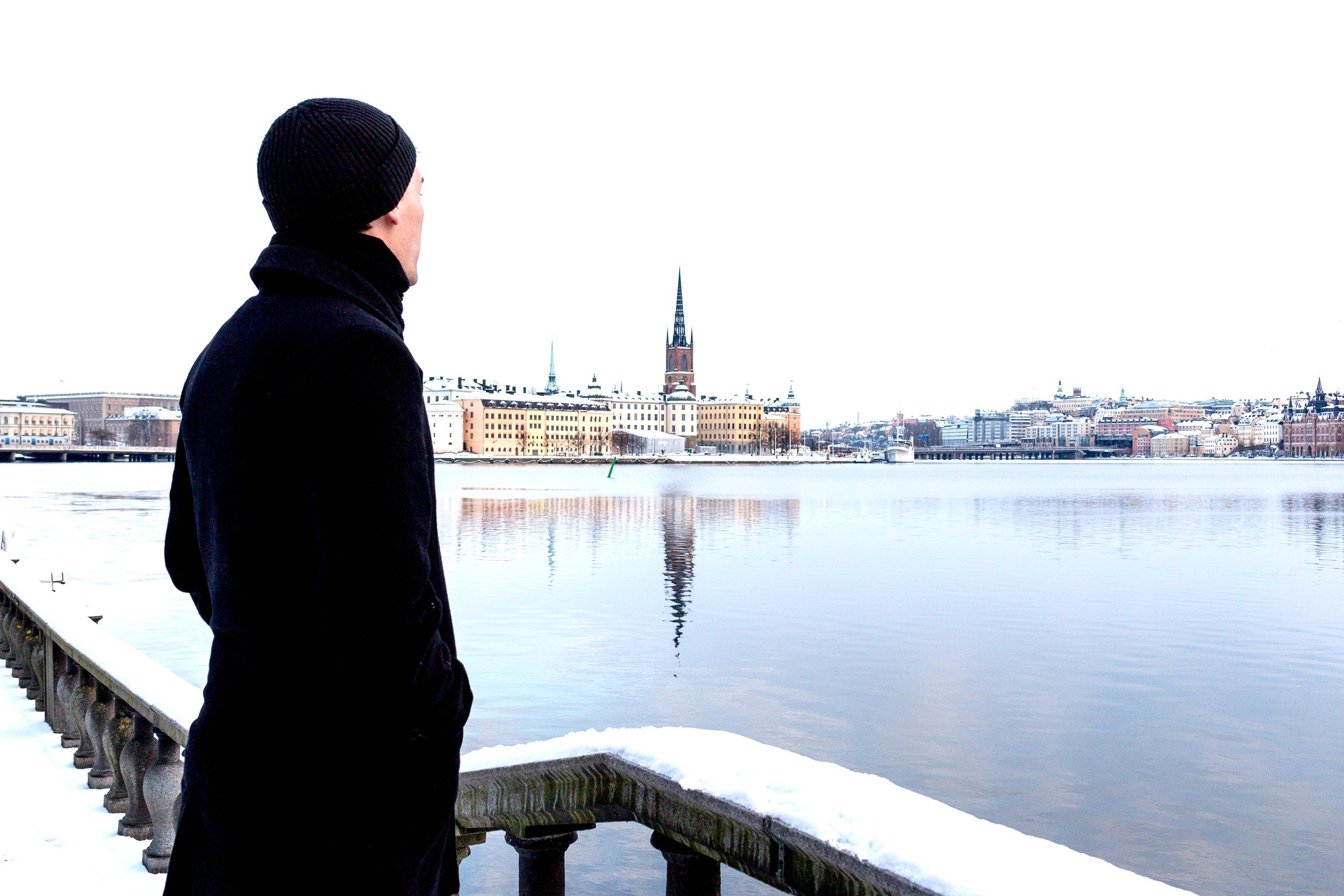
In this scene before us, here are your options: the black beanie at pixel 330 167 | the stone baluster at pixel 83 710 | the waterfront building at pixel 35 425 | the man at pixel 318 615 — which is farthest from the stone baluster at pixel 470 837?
the waterfront building at pixel 35 425

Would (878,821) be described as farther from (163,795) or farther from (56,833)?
(56,833)

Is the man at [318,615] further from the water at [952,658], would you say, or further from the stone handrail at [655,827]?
the water at [952,658]

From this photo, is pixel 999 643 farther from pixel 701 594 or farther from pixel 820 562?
pixel 820 562

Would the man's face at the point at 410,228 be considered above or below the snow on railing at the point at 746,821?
above

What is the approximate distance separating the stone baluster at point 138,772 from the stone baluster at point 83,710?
0.59m

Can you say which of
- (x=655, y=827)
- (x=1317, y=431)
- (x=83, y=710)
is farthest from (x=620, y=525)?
(x=1317, y=431)

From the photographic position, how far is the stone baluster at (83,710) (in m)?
4.38

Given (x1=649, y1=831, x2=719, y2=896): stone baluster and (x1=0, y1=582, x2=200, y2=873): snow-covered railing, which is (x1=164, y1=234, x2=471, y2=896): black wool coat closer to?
(x1=649, y1=831, x2=719, y2=896): stone baluster

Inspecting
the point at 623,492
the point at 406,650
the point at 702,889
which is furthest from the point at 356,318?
the point at 623,492

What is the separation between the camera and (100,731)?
420 cm

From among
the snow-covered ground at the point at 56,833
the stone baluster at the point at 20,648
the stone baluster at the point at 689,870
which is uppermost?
the stone baluster at the point at 689,870

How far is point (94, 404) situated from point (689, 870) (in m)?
184

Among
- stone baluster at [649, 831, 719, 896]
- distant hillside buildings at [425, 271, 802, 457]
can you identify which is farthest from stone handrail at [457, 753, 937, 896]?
distant hillside buildings at [425, 271, 802, 457]

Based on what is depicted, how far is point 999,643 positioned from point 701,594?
6.11 meters
